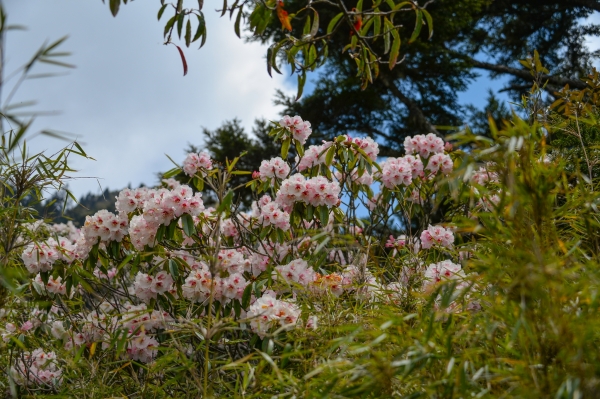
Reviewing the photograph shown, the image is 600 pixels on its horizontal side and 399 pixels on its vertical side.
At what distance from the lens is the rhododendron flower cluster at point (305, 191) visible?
94.3 inches

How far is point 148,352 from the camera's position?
212cm

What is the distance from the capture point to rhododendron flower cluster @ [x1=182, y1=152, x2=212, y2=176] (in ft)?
9.28

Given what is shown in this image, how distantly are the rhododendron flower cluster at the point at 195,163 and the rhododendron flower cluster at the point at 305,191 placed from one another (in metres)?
0.60

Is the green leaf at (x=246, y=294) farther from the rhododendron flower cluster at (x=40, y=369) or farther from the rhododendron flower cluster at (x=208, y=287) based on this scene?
the rhododendron flower cluster at (x=40, y=369)

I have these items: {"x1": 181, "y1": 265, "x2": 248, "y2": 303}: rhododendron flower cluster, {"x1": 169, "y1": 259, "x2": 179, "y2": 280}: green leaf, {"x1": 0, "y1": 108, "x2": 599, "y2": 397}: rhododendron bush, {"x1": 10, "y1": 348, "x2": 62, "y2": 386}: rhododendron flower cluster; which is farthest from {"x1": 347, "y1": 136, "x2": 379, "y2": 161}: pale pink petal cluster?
{"x1": 10, "y1": 348, "x2": 62, "y2": 386}: rhododendron flower cluster

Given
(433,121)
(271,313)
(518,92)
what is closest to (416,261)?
(271,313)

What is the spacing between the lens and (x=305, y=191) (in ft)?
7.88

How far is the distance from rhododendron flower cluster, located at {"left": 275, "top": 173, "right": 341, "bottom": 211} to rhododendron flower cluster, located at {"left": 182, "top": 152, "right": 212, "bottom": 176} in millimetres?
604

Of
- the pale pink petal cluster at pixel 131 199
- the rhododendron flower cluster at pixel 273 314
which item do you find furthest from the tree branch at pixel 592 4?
the rhododendron flower cluster at pixel 273 314

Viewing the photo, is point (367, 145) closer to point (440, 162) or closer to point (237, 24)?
point (440, 162)

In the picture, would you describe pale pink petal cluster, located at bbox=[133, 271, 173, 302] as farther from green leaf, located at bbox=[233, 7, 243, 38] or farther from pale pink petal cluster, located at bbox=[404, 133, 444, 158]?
pale pink petal cluster, located at bbox=[404, 133, 444, 158]

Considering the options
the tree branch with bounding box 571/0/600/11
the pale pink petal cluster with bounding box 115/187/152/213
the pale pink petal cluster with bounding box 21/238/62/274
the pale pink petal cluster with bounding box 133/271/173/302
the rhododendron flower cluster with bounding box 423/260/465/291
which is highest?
the tree branch with bounding box 571/0/600/11

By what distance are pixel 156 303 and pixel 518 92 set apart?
1009 centimetres

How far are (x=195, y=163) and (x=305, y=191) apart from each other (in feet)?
2.46
